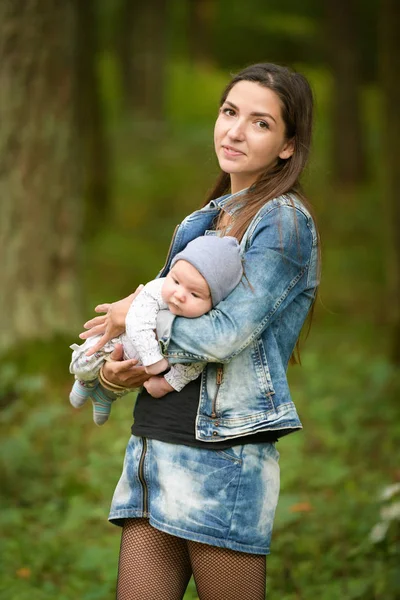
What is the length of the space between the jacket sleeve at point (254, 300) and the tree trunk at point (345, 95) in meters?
16.0

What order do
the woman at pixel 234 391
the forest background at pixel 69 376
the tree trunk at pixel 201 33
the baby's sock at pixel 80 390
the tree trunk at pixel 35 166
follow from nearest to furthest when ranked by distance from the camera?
the woman at pixel 234 391, the baby's sock at pixel 80 390, the forest background at pixel 69 376, the tree trunk at pixel 35 166, the tree trunk at pixel 201 33

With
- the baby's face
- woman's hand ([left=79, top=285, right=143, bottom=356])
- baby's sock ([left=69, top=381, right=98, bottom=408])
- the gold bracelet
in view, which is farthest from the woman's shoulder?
baby's sock ([left=69, top=381, right=98, bottom=408])

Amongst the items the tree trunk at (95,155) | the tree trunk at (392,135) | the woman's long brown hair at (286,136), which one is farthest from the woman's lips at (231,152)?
the tree trunk at (95,155)

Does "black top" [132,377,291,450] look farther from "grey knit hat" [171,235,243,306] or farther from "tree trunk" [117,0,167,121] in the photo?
"tree trunk" [117,0,167,121]

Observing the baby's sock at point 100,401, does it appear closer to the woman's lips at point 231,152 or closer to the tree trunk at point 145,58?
the woman's lips at point 231,152

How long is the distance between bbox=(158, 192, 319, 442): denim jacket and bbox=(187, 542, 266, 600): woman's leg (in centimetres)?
38

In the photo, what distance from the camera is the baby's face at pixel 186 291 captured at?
285 centimetres

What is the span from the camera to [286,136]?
315 centimetres

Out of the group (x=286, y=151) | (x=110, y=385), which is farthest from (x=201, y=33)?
(x=110, y=385)

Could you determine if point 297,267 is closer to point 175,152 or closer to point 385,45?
point 385,45

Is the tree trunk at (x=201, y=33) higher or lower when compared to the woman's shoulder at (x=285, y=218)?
higher

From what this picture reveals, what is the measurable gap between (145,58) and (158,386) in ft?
68.7

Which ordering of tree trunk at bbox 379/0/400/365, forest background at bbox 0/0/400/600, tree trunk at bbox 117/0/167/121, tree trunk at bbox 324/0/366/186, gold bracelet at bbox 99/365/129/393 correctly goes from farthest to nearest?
1. tree trunk at bbox 117/0/167/121
2. tree trunk at bbox 324/0/366/186
3. tree trunk at bbox 379/0/400/365
4. forest background at bbox 0/0/400/600
5. gold bracelet at bbox 99/365/129/393

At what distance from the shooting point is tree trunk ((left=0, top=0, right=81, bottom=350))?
7.60 m
